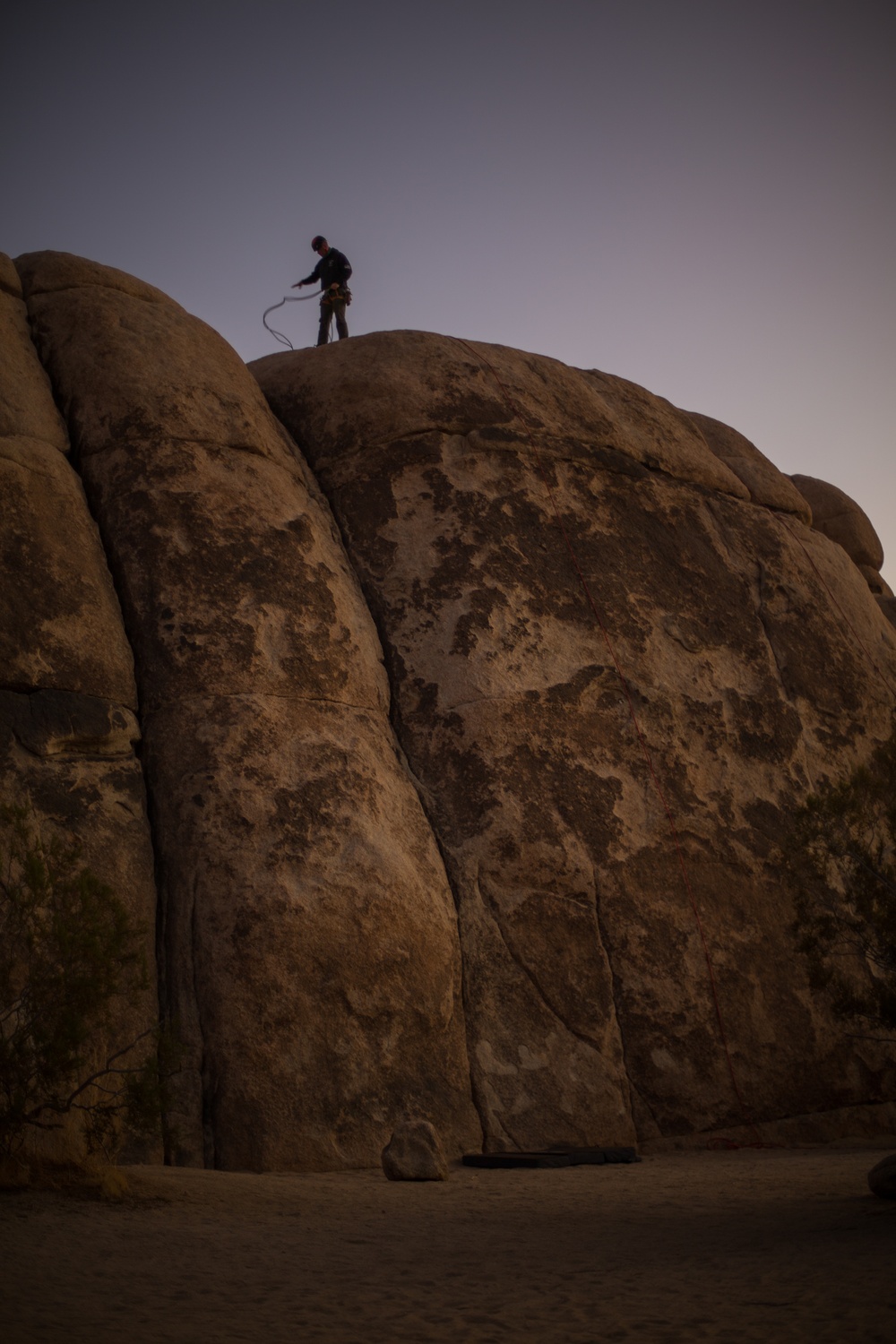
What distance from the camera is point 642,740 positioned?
8.65m

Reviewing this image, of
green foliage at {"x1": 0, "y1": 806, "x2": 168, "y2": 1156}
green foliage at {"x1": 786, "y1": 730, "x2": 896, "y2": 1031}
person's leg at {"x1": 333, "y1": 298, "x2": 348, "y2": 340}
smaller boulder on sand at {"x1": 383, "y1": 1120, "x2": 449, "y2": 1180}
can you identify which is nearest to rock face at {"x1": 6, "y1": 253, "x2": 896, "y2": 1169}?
smaller boulder on sand at {"x1": 383, "y1": 1120, "x2": 449, "y2": 1180}

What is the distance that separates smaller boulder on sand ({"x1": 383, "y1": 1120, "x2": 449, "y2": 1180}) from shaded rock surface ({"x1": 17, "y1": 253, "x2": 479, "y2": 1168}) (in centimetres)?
35

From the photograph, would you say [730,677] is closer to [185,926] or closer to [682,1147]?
[682,1147]

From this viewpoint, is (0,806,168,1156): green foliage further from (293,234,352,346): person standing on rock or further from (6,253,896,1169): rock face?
(293,234,352,346): person standing on rock

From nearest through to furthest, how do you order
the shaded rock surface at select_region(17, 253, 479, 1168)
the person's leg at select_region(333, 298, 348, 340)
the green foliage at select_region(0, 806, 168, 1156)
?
1. the green foliage at select_region(0, 806, 168, 1156)
2. the shaded rock surface at select_region(17, 253, 479, 1168)
3. the person's leg at select_region(333, 298, 348, 340)

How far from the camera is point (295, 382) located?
406 inches

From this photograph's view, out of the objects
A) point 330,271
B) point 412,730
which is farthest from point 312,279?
point 412,730

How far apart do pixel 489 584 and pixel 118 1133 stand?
16.1 ft

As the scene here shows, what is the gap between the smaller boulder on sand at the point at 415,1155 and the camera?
238 inches

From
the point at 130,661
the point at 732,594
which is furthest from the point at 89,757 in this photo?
the point at 732,594

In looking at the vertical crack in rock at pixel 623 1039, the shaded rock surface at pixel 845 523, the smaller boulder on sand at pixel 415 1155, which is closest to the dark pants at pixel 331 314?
the shaded rock surface at pixel 845 523

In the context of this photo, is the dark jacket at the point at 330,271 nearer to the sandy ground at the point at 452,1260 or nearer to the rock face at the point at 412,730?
the rock face at the point at 412,730

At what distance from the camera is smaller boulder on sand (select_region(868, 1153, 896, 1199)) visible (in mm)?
5094

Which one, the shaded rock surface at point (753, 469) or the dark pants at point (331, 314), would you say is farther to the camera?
the dark pants at point (331, 314)
